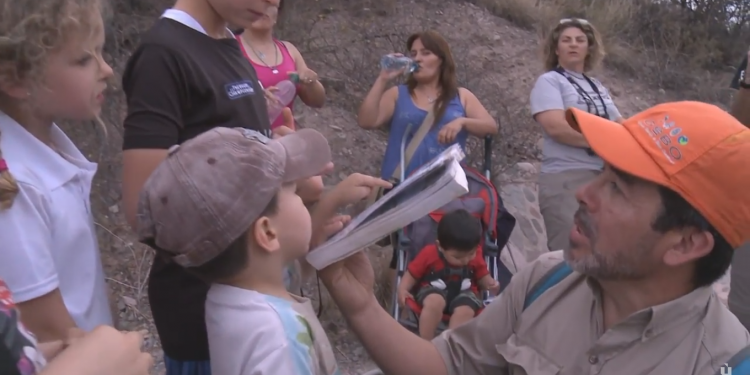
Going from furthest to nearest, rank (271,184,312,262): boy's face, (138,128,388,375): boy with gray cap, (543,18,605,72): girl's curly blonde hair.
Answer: (543,18,605,72): girl's curly blonde hair
(271,184,312,262): boy's face
(138,128,388,375): boy with gray cap

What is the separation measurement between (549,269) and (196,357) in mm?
1035

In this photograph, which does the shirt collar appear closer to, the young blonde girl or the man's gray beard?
the young blonde girl

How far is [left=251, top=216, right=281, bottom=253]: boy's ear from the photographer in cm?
152

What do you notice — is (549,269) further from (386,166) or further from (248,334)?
(386,166)

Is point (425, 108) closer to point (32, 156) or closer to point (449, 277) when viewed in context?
point (449, 277)

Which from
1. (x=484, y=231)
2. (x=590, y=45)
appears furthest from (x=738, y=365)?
(x=590, y=45)

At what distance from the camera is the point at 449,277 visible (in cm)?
377

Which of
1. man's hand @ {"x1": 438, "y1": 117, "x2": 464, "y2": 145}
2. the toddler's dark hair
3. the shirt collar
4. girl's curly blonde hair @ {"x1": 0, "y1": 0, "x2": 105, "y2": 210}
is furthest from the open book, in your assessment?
man's hand @ {"x1": 438, "y1": 117, "x2": 464, "y2": 145}

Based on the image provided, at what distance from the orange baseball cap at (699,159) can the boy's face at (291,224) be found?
0.75m

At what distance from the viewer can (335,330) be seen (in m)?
4.45

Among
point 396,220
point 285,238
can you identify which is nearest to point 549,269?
point 396,220

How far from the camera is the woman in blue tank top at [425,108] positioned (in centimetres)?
436

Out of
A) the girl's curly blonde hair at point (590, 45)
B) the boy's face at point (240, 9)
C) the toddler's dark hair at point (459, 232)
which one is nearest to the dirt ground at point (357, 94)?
the toddler's dark hair at point (459, 232)

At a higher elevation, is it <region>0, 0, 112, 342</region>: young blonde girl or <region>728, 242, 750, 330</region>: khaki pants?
<region>0, 0, 112, 342</region>: young blonde girl
